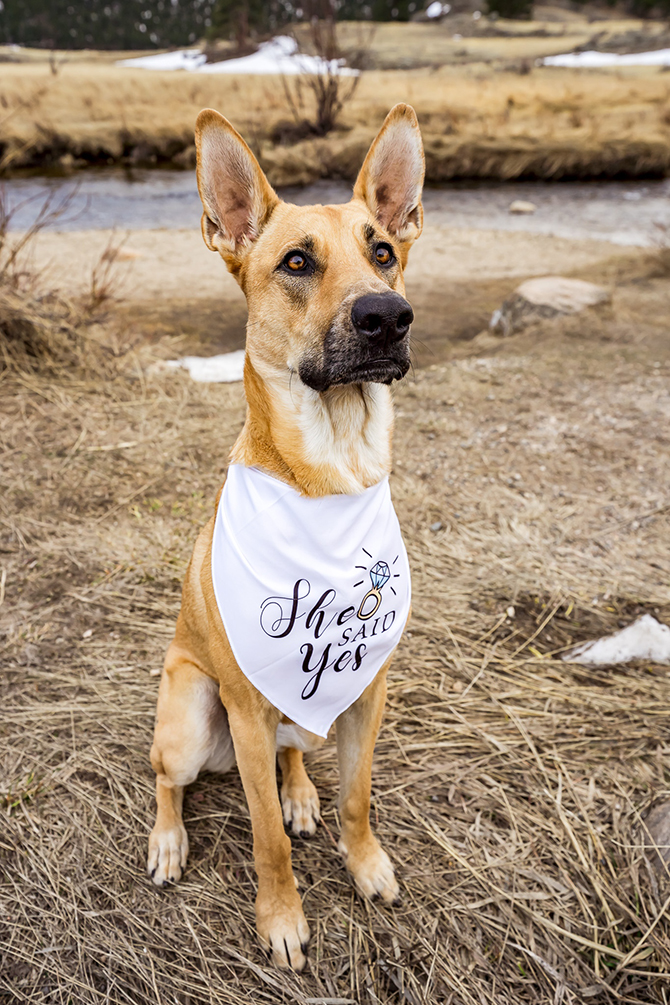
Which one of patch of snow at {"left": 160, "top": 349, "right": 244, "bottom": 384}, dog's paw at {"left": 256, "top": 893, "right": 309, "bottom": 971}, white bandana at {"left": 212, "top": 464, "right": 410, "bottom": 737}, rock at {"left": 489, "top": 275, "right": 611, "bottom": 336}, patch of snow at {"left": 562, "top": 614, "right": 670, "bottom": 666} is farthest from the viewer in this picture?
rock at {"left": 489, "top": 275, "right": 611, "bottom": 336}

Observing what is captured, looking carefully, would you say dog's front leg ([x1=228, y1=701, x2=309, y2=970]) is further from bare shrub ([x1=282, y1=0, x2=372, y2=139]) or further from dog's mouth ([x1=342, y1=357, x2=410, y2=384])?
bare shrub ([x1=282, y1=0, x2=372, y2=139])

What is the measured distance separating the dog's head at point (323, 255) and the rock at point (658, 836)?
1.93 meters

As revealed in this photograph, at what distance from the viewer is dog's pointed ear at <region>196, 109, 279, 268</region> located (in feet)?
7.29

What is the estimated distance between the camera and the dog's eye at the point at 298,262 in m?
2.24

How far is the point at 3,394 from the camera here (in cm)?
534

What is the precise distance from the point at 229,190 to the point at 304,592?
5.07ft

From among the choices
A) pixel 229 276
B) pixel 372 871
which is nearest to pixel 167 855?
pixel 372 871

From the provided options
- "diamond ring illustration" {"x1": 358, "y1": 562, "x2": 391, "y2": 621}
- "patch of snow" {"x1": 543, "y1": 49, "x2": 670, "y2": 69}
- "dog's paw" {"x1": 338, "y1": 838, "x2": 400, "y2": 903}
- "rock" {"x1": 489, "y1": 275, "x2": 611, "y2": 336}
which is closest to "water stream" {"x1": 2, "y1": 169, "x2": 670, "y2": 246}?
"rock" {"x1": 489, "y1": 275, "x2": 611, "y2": 336}

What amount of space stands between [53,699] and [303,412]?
1996 mm

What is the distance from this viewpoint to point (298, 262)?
2.25m

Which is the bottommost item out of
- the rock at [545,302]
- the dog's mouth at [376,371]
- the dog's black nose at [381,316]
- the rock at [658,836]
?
the rock at [658,836]

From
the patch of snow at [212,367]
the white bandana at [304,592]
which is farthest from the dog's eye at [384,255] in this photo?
the patch of snow at [212,367]

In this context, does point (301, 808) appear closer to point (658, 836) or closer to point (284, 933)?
point (284, 933)

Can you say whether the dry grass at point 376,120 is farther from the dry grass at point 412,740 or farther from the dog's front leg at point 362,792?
the dog's front leg at point 362,792
